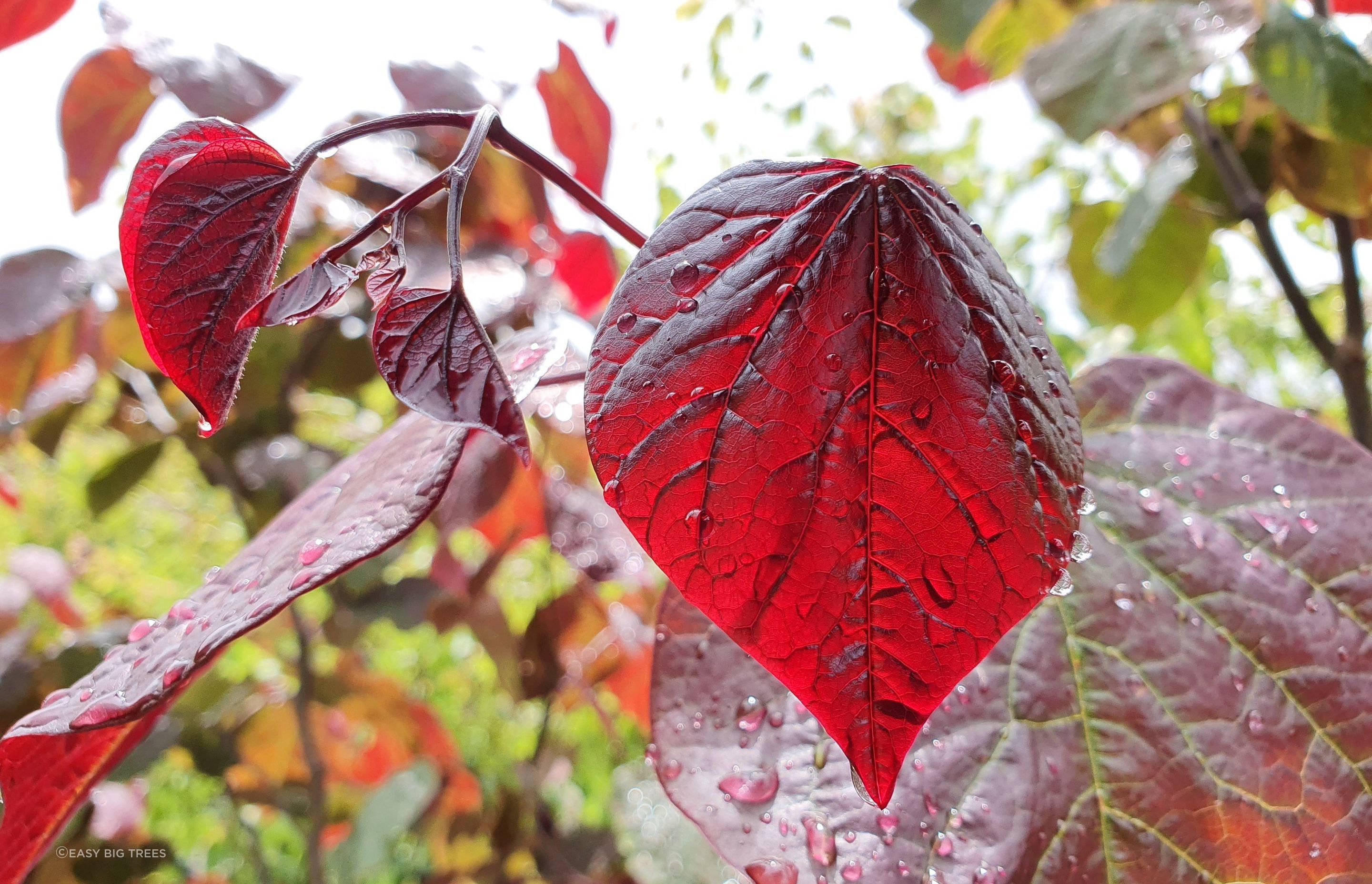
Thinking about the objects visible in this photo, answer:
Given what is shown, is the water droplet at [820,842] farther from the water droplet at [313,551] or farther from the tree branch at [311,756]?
the tree branch at [311,756]

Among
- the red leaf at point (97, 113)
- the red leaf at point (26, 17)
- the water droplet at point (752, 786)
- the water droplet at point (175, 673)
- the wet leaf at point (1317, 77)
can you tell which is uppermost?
the red leaf at point (26, 17)

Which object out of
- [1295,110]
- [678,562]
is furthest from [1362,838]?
[1295,110]

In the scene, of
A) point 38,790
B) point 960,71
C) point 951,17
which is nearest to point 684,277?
point 38,790

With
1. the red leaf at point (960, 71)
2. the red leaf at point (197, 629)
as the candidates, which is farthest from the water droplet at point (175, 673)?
the red leaf at point (960, 71)

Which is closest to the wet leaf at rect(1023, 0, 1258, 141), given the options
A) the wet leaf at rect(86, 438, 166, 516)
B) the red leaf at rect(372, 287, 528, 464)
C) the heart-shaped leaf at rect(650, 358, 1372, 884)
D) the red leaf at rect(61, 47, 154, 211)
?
the heart-shaped leaf at rect(650, 358, 1372, 884)

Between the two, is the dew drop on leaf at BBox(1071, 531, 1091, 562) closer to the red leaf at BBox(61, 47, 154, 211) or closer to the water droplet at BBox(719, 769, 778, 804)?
the water droplet at BBox(719, 769, 778, 804)

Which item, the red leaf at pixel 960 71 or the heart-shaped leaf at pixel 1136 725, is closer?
the heart-shaped leaf at pixel 1136 725

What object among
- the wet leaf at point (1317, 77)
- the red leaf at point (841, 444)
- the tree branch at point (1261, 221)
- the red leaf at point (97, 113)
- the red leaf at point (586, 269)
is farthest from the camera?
the red leaf at point (586, 269)
